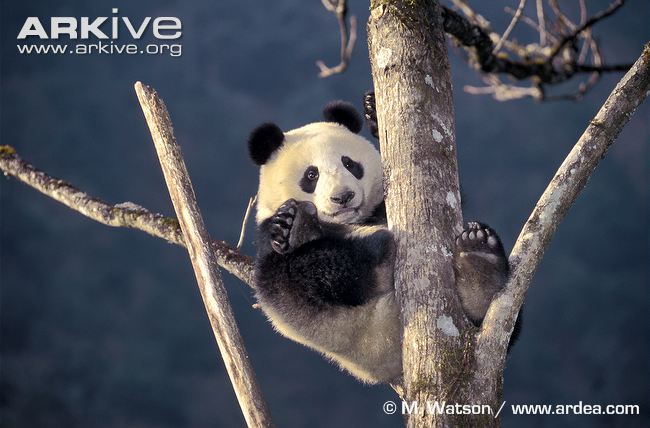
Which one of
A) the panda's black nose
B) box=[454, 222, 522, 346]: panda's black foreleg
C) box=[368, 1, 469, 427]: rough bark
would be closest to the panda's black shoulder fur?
the panda's black nose

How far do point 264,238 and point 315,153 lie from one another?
660 millimetres

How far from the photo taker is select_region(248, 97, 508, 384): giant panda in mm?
3502

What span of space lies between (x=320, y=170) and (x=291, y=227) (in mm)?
692

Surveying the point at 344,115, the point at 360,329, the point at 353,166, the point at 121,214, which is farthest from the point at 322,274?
the point at 121,214

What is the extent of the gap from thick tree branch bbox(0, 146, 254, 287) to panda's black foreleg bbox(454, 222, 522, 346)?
1607mm

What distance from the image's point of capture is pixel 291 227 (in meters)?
3.88

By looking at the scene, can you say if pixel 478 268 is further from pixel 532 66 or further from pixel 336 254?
pixel 532 66

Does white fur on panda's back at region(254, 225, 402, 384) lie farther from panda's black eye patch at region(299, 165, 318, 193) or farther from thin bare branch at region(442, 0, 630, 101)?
thin bare branch at region(442, 0, 630, 101)

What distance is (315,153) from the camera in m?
4.55

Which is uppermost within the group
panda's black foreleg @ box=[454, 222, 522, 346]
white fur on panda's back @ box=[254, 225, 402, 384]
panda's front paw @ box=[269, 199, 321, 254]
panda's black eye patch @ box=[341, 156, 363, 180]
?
panda's black eye patch @ box=[341, 156, 363, 180]

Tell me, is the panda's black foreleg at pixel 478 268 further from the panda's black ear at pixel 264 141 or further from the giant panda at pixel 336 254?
the panda's black ear at pixel 264 141

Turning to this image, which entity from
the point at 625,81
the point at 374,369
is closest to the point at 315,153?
the point at 374,369

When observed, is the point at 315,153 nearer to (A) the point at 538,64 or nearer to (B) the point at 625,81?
(B) the point at 625,81

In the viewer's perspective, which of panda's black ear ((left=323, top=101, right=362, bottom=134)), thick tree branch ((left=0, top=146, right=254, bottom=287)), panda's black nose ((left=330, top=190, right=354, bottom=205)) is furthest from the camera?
panda's black ear ((left=323, top=101, right=362, bottom=134))
